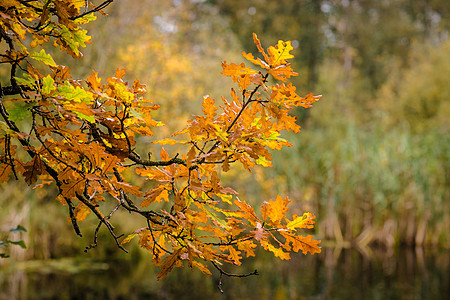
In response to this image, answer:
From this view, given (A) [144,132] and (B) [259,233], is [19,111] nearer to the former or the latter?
(A) [144,132]

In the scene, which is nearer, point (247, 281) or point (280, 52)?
point (280, 52)

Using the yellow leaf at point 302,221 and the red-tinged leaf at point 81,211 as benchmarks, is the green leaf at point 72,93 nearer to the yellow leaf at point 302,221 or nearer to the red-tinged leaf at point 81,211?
the red-tinged leaf at point 81,211

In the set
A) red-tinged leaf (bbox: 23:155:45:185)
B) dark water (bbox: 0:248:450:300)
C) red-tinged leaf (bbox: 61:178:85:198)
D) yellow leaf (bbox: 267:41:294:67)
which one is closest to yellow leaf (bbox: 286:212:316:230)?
yellow leaf (bbox: 267:41:294:67)

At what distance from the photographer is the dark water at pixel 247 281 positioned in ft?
19.9

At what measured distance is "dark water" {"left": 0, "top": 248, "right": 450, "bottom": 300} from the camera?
6.06 meters

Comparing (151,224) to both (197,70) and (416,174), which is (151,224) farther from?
(197,70)

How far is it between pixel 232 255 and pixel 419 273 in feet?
22.3

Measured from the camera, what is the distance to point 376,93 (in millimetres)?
25062

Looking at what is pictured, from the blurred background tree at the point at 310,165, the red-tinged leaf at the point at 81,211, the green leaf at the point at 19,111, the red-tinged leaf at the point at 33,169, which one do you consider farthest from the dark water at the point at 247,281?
the green leaf at the point at 19,111

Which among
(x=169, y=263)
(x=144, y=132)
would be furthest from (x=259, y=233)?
(x=144, y=132)

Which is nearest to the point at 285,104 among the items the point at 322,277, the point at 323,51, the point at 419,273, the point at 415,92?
the point at 322,277

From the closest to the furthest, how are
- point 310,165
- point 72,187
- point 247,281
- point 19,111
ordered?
1. point 19,111
2. point 72,187
3. point 247,281
4. point 310,165

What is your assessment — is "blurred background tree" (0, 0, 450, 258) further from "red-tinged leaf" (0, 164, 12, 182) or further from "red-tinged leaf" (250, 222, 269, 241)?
"red-tinged leaf" (250, 222, 269, 241)

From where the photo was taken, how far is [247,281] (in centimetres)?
704
